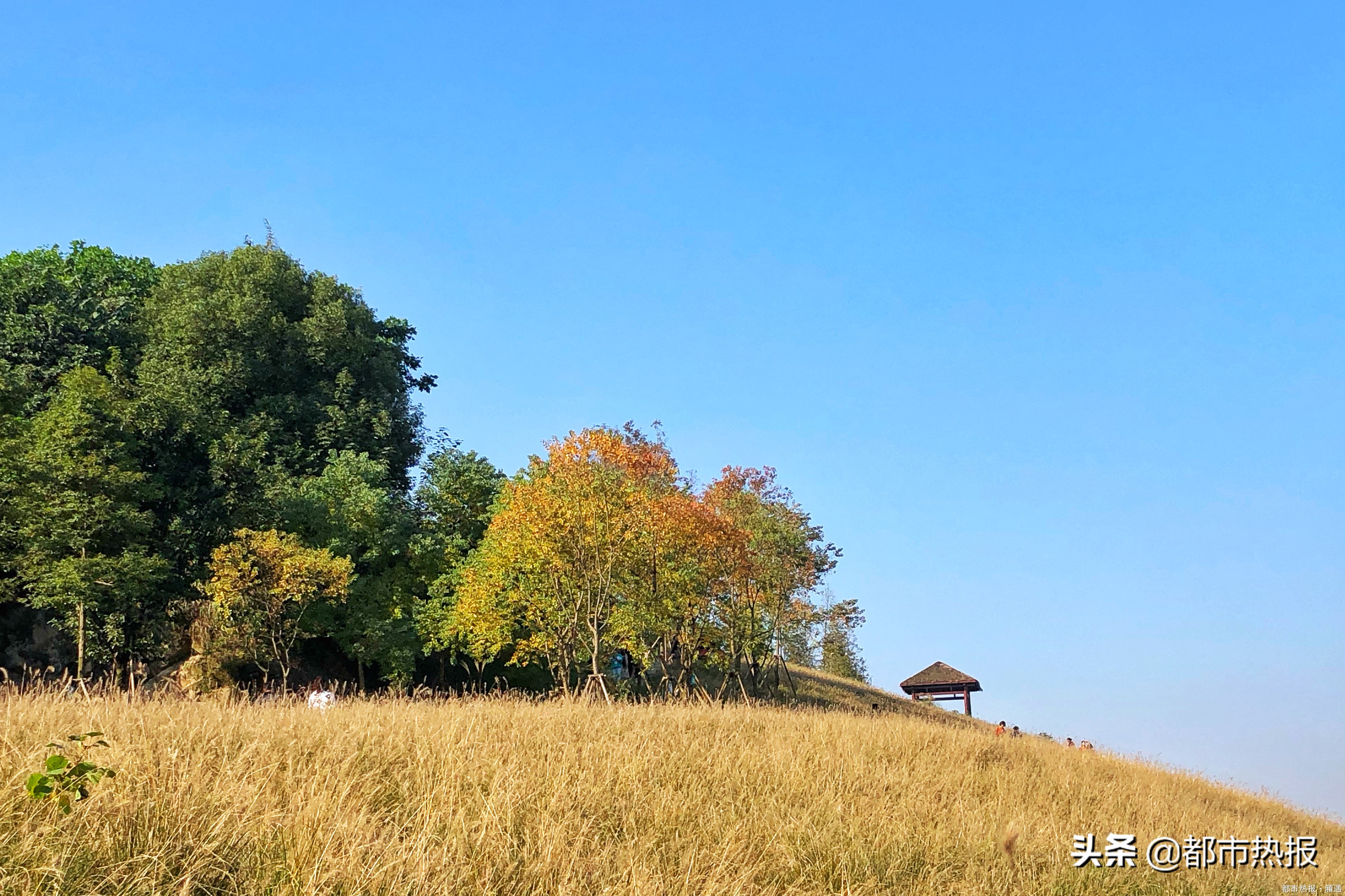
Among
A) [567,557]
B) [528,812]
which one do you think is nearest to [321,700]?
[528,812]

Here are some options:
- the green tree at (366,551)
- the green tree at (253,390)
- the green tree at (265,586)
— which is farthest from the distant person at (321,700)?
the green tree at (253,390)

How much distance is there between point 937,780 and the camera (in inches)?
444

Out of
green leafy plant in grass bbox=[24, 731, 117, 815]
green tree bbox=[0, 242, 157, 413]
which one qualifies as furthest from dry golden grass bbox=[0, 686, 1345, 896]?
green tree bbox=[0, 242, 157, 413]

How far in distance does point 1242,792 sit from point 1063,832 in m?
12.1

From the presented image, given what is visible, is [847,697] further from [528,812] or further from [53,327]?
[528,812]

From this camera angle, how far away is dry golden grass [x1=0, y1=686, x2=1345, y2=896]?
18.0 ft

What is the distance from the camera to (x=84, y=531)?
2766 cm

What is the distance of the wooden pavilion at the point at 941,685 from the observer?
57719mm

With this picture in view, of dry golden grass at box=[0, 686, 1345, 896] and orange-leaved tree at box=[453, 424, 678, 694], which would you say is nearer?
dry golden grass at box=[0, 686, 1345, 896]

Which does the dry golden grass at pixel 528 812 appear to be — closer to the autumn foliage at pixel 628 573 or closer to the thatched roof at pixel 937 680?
the autumn foliage at pixel 628 573

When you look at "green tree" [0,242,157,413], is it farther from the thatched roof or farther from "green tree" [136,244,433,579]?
the thatched roof

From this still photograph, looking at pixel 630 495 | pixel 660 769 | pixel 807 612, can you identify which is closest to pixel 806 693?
pixel 807 612

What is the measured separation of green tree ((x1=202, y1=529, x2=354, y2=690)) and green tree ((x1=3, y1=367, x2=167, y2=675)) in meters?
1.92

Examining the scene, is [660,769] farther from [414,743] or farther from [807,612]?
[807,612]
